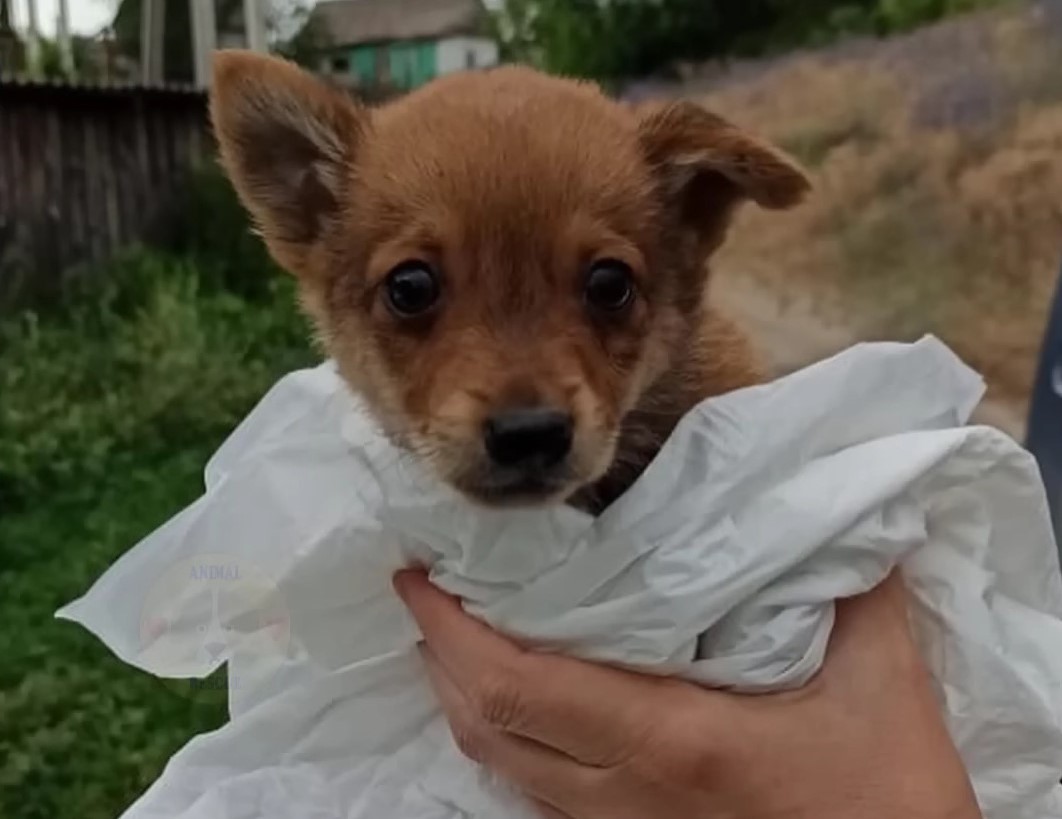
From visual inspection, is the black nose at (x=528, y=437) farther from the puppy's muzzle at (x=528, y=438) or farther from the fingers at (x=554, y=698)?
the fingers at (x=554, y=698)

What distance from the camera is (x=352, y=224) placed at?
1302 millimetres

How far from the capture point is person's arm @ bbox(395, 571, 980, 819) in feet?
3.43

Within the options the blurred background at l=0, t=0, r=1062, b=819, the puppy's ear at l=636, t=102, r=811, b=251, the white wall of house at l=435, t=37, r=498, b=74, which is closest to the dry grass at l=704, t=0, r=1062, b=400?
the blurred background at l=0, t=0, r=1062, b=819

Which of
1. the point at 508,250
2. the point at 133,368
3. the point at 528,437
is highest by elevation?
the point at 508,250

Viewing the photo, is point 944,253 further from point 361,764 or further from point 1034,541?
point 361,764

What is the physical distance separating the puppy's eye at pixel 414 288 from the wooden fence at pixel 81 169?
2.16 feet

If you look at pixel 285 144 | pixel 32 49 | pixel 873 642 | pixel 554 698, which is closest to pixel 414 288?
pixel 285 144

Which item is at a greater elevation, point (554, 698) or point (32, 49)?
point (32, 49)

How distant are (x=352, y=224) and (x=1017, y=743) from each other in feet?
2.33

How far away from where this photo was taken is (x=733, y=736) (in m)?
1.05

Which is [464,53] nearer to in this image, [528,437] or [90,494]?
[90,494]

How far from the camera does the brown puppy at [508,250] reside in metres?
1.13

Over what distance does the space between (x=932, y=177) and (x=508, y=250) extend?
931mm

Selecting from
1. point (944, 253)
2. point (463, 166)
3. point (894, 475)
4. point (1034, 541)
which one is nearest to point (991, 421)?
point (944, 253)
